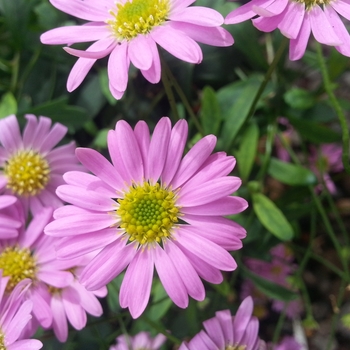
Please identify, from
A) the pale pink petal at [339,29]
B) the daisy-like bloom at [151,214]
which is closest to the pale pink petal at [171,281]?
the daisy-like bloom at [151,214]

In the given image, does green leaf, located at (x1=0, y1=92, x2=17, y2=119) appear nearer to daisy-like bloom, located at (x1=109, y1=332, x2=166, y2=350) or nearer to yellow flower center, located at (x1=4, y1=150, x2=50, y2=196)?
yellow flower center, located at (x1=4, y1=150, x2=50, y2=196)

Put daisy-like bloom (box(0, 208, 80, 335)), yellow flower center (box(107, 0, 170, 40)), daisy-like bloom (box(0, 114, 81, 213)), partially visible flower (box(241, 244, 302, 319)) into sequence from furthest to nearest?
partially visible flower (box(241, 244, 302, 319))
daisy-like bloom (box(0, 114, 81, 213))
daisy-like bloom (box(0, 208, 80, 335))
yellow flower center (box(107, 0, 170, 40))

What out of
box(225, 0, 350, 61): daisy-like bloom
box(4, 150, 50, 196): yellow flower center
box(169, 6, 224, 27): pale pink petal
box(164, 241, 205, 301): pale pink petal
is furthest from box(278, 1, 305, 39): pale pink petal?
box(4, 150, 50, 196): yellow flower center

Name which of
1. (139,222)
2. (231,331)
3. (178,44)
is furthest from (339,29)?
(231,331)

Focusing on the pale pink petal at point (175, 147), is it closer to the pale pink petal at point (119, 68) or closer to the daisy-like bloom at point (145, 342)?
the pale pink petal at point (119, 68)

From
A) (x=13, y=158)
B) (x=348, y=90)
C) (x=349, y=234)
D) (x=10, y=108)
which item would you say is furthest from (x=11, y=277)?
(x=348, y=90)

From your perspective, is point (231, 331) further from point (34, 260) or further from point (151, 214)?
point (34, 260)
